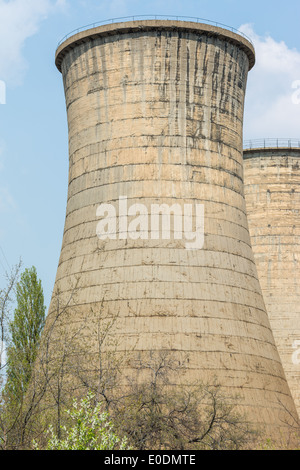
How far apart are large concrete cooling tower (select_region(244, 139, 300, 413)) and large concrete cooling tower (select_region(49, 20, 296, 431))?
9024 millimetres

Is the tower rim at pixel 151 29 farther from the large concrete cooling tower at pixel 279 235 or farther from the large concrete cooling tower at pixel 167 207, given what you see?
the large concrete cooling tower at pixel 279 235

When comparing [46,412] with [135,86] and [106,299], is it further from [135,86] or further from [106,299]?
[135,86]

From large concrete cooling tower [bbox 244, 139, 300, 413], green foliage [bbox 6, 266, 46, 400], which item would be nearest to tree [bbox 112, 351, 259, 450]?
green foliage [bbox 6, 266, 46, 400]

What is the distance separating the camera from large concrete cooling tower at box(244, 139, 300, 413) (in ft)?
100

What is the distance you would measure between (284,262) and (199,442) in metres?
15.2

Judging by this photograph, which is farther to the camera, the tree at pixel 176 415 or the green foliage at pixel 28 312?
the green foliage at pixel 28 312

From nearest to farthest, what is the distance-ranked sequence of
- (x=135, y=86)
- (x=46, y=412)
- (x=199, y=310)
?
(x=46, y=412)
(x=199, y=310)
(x=135, y=86)

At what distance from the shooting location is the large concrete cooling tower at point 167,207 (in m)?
19.9

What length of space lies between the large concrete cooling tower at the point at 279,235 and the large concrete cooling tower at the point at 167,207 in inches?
355

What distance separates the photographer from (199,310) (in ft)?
65.8

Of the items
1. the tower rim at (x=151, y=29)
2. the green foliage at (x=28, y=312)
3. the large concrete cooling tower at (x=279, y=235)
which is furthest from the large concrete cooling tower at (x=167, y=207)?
the large concrete cooling tower at (x=279, y=235)

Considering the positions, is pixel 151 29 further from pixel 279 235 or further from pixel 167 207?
pixel 279 235
